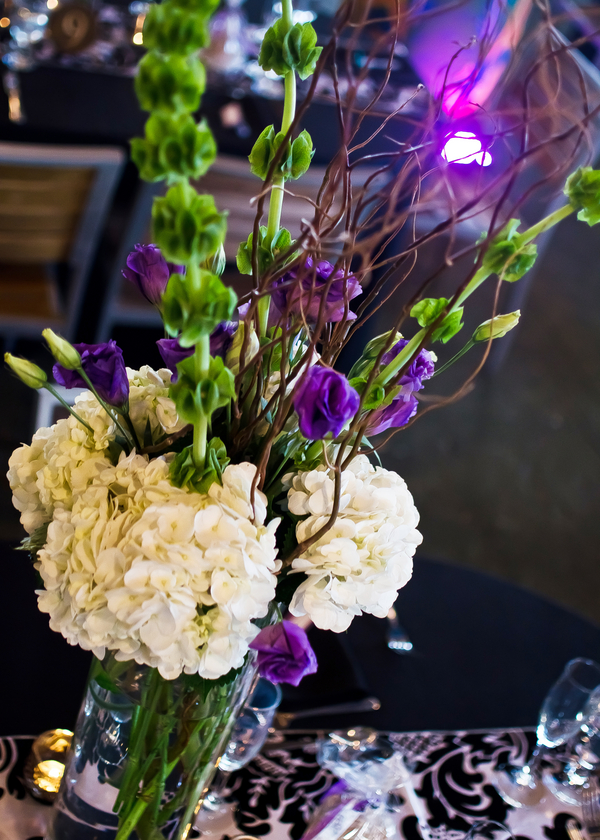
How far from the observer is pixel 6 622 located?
3.23 ft

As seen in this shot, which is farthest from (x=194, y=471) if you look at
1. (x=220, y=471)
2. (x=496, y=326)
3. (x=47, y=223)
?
(x=47, y=223)

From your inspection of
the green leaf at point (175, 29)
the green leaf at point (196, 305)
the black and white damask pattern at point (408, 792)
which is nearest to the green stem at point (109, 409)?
the green leaf at point (196, 305)

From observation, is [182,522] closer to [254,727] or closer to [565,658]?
[254,727]

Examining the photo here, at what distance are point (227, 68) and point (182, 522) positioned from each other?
2.11 m

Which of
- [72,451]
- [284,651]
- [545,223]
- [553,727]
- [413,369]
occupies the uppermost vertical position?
[545,223]

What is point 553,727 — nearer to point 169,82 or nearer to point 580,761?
point 580,761

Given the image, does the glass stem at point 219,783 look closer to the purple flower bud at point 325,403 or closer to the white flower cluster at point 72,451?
the white flower cluster at point 72,451

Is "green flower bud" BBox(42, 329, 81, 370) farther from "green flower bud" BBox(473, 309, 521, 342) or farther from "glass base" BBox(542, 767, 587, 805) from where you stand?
"glass base" BBox(542, 767, 587, 805)

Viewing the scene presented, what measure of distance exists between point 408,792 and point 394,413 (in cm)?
56

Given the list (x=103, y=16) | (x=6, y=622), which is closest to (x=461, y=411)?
(x=103, y=16)

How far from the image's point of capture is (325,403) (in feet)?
1.54

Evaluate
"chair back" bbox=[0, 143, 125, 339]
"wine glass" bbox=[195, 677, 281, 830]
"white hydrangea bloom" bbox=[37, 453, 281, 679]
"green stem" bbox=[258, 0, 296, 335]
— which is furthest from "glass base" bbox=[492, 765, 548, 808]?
"chair back" bbox=[0, 143, 125, 339]

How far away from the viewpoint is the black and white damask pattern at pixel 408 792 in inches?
32.6

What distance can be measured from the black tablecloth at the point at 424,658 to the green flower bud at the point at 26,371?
1.62 ft
